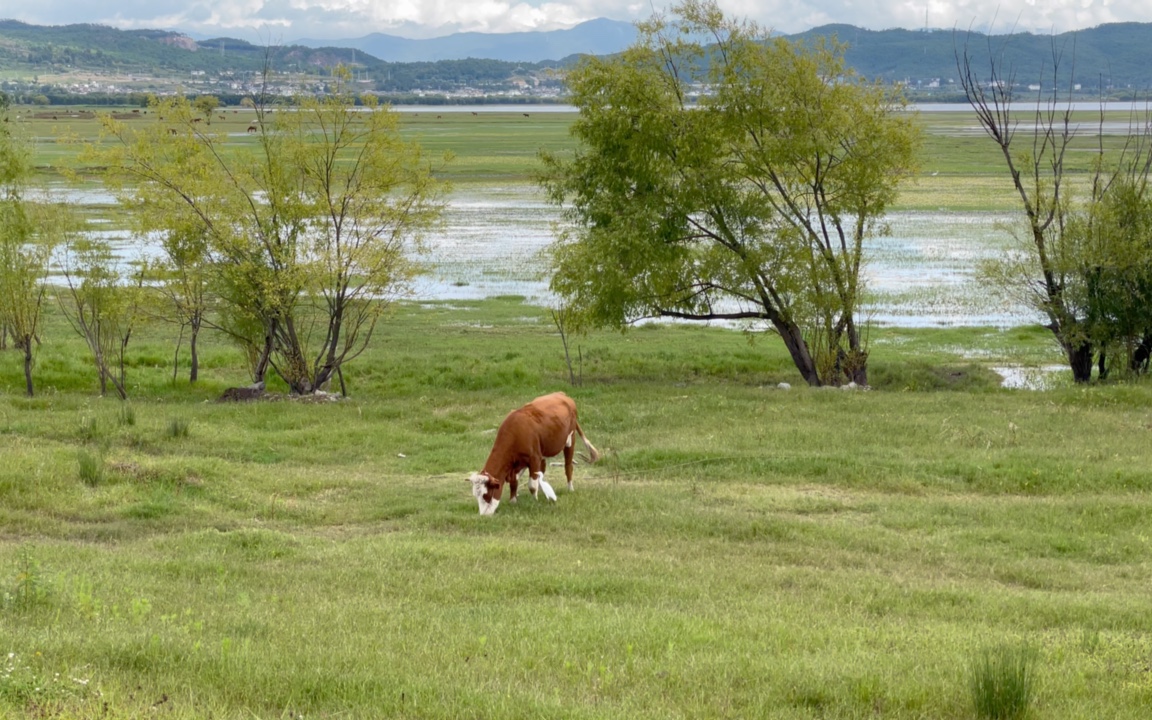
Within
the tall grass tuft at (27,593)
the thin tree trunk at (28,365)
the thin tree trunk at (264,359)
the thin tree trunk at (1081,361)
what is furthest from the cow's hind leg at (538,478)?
the thin tree trunk at (1081,361)

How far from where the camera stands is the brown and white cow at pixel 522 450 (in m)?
16.2

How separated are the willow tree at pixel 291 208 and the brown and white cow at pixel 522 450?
40.4 feet

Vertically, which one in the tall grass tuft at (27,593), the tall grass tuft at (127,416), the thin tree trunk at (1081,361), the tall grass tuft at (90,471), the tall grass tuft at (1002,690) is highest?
the tall grass tuft at (1002,690)

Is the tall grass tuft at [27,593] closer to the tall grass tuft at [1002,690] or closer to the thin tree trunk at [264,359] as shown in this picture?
the tall grass tuft at [1002,690]

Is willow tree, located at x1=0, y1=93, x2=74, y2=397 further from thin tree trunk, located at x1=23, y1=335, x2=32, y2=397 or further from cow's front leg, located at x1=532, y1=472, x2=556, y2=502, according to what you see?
cow's front leg, located at x1=532, y1=472, x2=556, y2=502

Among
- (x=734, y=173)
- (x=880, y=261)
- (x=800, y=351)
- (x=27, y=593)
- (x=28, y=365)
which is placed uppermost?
(x=734, y=173)

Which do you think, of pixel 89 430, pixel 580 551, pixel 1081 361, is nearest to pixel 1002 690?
pixel 580 551

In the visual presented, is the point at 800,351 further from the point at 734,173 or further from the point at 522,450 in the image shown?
the point at 522,450

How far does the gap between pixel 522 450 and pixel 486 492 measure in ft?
2.98

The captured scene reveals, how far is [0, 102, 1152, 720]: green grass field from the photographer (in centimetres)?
727

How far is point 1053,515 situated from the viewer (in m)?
16.2

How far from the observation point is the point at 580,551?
13.9 m

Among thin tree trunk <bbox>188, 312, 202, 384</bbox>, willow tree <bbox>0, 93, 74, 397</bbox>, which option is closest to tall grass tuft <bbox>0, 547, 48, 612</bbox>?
thin tree trunk <bbox>188, 312, 202, 384</bbox>

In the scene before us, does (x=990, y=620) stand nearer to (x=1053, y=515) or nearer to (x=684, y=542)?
(x=684, y=542)
